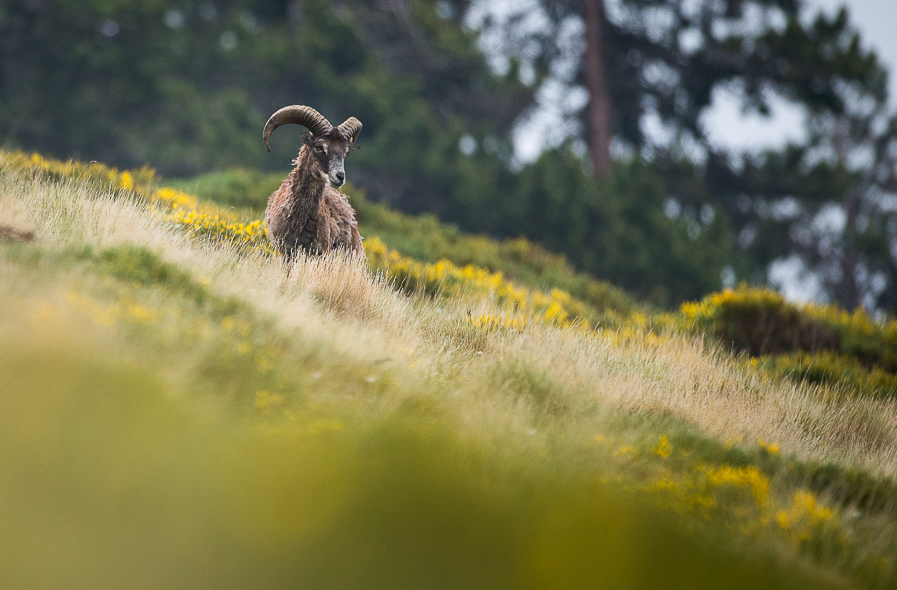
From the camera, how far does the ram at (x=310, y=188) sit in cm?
830

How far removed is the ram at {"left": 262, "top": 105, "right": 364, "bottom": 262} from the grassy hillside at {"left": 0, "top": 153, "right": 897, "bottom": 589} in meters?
1.68

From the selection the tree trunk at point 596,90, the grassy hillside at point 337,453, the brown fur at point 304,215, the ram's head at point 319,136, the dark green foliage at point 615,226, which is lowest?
the grassy hillside at point 337,453

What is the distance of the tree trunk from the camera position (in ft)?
81.1

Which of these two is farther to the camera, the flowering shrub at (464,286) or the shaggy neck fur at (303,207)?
the flowering shrub at (464,286)

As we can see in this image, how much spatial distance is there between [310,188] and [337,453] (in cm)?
511

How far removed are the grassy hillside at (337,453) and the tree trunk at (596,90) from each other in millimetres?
18771

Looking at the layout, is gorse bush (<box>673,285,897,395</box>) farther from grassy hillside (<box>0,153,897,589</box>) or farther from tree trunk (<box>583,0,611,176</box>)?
tree trunk (<box>583,0,611,176</box>)

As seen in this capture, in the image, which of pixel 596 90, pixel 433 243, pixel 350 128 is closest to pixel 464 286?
pixel 350 128

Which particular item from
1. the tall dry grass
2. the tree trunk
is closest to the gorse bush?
the tall dry grass

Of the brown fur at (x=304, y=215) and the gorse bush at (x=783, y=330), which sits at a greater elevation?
the gorse bush at (x=783, y=330)

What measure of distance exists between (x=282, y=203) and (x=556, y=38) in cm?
1969

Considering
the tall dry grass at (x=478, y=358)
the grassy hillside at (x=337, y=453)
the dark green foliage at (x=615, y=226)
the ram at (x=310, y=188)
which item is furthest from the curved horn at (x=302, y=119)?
the dark green foliage at (x=615, y=226)

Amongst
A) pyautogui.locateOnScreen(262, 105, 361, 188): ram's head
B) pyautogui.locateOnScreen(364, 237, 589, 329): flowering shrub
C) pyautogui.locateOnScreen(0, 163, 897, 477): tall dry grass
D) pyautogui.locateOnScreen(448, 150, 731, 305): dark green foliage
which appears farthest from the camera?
pyautogui.locateOnScreen(448, 150, 731, 305): dark green foliage

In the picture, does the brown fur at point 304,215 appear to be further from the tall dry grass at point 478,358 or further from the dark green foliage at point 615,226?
the dark green foliage at point 615,226
